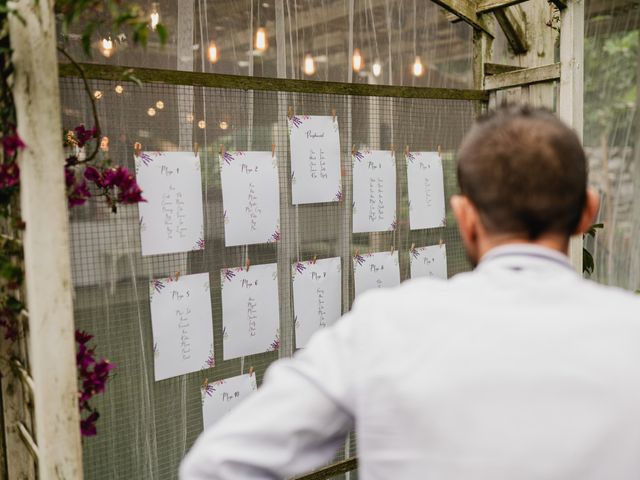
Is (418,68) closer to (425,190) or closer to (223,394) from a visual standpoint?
(425,190)

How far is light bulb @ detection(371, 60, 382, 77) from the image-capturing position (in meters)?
2.73

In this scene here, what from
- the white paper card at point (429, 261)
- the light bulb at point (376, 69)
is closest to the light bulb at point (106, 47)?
the light bulb at point (376, 69)

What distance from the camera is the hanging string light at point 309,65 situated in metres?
2.53

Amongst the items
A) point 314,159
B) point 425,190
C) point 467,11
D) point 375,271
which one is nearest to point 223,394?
point 375,271

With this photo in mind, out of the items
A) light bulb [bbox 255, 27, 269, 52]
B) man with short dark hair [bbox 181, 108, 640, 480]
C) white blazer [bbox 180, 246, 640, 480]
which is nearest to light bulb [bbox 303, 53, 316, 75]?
light bulb [bbox 255, 27, 269, 52]

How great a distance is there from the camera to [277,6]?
2.45 meters

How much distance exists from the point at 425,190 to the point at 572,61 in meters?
0.74

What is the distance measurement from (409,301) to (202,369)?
4.61 ft

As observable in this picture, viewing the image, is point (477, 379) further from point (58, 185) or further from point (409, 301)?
point (58, 185)

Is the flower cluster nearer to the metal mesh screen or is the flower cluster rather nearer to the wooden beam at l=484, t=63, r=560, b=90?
the metal mesh screen

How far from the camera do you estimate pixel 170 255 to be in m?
2.08

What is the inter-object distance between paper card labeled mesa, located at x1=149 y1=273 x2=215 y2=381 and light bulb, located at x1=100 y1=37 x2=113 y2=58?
2.53ft

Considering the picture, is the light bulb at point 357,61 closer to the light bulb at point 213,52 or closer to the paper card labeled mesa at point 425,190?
the paper card labeled mesa at point 425,190

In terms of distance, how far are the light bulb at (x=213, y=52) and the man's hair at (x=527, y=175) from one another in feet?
5.18
